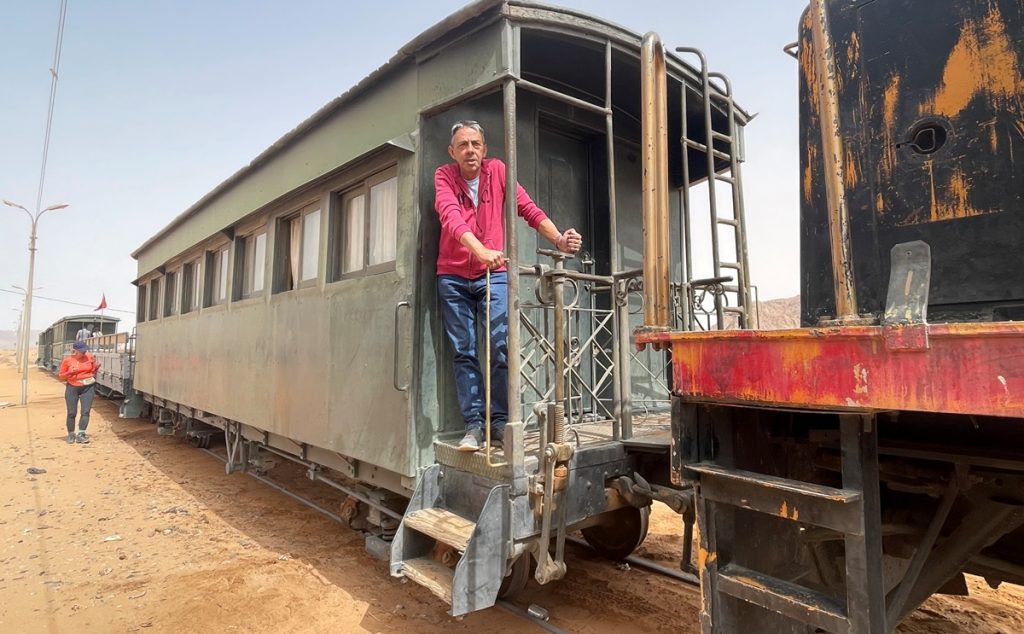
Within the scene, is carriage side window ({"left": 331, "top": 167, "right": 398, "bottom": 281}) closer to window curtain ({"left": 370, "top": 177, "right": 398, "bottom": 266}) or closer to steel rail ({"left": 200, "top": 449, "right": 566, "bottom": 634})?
window curtain ({"left": 370, "top": 177, "right": 398, "bottom": 266})

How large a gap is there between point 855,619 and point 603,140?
13.6 ft

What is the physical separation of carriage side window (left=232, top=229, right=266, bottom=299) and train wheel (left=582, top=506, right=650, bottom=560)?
4.23 m

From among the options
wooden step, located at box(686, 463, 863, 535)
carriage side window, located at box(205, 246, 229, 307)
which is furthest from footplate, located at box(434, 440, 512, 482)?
carriage side window, located at box(205, 246, 229, 307)

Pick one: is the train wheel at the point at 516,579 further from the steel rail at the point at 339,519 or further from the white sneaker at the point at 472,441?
the white sneaker at the point at 472,441

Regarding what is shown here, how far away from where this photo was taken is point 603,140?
5.00 metres

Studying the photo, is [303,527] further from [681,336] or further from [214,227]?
[681,336]

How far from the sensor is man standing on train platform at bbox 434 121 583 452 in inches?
131

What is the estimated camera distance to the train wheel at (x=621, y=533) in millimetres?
4355

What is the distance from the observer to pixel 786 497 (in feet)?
5.79

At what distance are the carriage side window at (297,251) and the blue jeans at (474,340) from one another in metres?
1.93

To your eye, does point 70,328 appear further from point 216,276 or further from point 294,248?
point 294,248

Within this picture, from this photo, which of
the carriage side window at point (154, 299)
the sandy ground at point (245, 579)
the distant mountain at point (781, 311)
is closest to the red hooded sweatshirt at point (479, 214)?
the sandy ground at point (245, 579)

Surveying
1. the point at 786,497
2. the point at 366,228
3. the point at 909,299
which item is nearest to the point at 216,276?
the point at 366,228

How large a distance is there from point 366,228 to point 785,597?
3.51m
